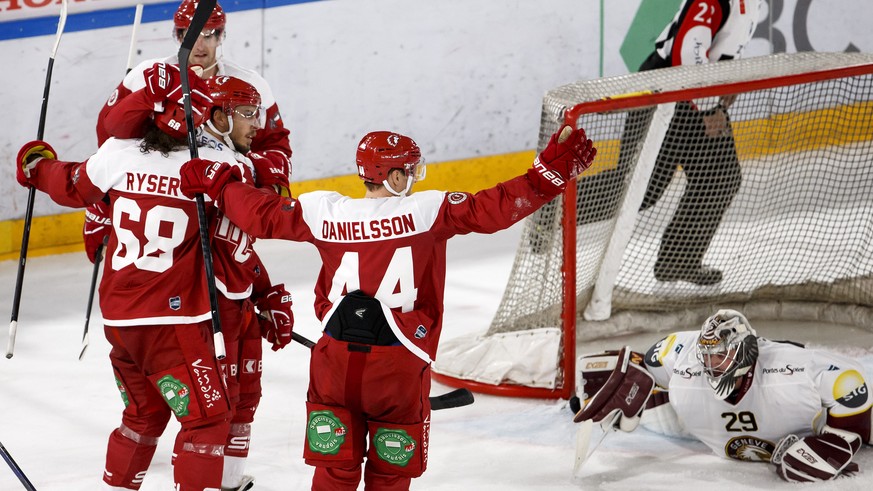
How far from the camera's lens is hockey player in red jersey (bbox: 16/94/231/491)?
9.79 feet

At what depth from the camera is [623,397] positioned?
3.76 meters

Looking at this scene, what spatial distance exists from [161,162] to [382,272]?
61cm

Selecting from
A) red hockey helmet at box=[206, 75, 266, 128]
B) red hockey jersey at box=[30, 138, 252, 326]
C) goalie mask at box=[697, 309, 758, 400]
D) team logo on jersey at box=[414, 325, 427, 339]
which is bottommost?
goalie mask at box=[697, 309, 758, 400]

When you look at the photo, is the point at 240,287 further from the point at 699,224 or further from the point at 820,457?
the point at 699,224

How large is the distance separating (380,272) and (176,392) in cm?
61

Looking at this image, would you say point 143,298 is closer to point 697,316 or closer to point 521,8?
point 697,316

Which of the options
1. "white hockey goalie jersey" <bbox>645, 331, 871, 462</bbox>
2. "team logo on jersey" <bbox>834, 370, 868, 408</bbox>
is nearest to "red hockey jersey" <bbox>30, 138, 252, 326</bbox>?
"white hockey goalie jersey" <bbox>645, 331, 871, 462</bbox>

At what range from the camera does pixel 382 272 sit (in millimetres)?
2820

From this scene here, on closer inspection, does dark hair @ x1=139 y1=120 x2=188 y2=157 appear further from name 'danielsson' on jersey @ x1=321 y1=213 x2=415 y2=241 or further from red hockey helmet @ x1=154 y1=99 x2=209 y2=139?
name 'danielsson' on jersey @ x1=321 y1=213 x2=415 y2=241

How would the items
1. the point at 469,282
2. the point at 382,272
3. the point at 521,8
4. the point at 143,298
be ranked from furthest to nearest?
1. the point at 521,8
2. the point at 469,282
3. the point at 143,298
4. the point at 382,272

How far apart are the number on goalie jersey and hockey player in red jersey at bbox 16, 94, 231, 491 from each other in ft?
4.64

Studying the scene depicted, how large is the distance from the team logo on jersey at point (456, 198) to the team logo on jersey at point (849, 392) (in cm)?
142

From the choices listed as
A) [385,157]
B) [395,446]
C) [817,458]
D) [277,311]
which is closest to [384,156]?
[385,157]

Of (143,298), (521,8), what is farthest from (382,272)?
(521,8)
